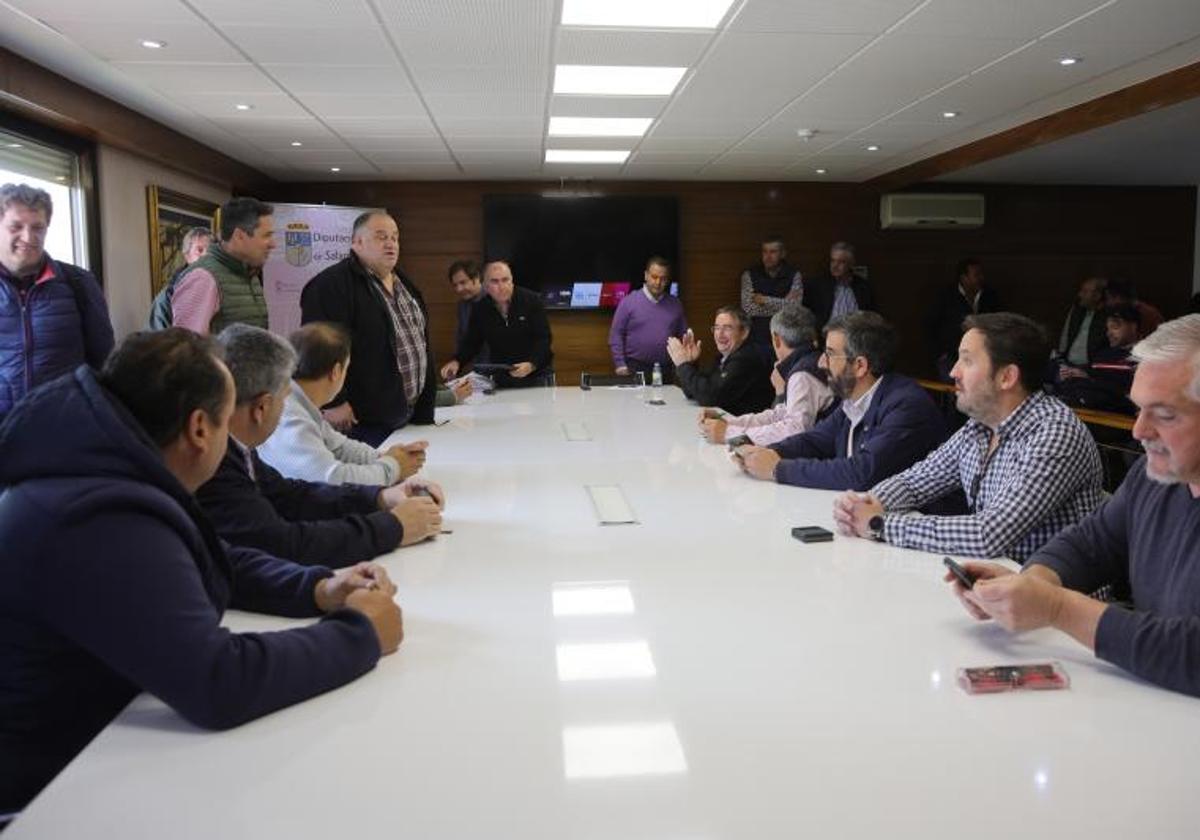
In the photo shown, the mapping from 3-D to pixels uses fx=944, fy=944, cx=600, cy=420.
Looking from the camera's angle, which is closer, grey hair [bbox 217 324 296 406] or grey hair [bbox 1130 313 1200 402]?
grey hair [bbox 1130 313 1200 402]

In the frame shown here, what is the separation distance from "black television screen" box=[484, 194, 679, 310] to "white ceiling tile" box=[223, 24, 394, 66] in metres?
4.09

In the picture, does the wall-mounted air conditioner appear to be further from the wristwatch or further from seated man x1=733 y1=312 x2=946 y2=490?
the wristwatch

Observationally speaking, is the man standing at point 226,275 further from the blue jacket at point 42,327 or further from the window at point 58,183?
the window at point 58,183

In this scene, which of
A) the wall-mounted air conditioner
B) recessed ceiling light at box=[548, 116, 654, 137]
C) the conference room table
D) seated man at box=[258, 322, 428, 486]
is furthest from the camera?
the wall-mounted air conditioner

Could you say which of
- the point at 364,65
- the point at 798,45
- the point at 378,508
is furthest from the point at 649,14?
the point at 378,508

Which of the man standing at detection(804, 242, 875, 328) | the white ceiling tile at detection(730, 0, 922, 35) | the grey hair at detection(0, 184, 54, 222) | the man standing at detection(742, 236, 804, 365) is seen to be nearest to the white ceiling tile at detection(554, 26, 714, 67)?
the white ceiling tile at detection(730, 0, 922, 35)

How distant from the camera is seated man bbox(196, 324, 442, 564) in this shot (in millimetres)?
1760

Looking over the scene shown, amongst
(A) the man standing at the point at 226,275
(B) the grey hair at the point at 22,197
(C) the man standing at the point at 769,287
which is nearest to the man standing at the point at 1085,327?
(C) the man standing at the point at 769,287

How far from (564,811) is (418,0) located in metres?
3.31

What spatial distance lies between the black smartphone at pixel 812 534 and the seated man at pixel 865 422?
1.88 feet

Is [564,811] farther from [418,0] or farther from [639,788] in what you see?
[418,0]

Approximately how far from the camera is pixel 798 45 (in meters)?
4.20

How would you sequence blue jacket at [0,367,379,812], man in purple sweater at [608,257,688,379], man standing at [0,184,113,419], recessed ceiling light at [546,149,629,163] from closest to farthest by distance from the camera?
blue jacket at [0,367,379,812], man standing at [0,184,113,419], man in purple sweater at [608,257,688,379], recessed ceiling light at [546,149,629,163]

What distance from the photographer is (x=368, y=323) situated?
139 inches
